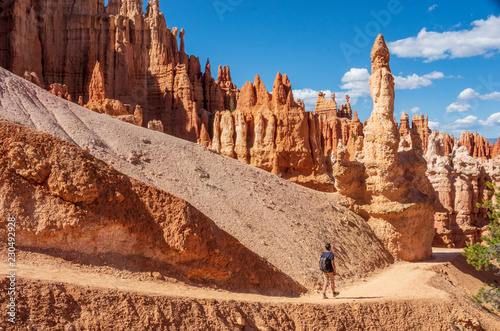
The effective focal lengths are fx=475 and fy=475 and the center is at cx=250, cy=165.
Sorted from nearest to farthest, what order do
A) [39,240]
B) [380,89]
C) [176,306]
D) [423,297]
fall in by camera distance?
[176,306] → [39,240] → [423,297] → [380,89]

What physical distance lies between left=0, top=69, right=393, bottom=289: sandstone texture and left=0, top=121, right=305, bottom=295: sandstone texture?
337 cm

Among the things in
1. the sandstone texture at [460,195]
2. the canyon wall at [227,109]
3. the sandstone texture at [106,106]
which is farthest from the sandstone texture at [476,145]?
the sandstone texture at [106,106]

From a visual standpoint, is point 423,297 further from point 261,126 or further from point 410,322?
point 261,126

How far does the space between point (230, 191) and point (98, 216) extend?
8.96m

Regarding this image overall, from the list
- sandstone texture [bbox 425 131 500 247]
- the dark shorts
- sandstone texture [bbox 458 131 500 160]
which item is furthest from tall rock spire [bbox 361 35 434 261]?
sandstone texture [bbox 458 131 500 160]

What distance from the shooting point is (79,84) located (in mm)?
51781

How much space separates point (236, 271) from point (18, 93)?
1425 cm

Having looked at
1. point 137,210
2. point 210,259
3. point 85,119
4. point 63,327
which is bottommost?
point 63,327

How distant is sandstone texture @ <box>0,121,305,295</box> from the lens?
29.0 feet

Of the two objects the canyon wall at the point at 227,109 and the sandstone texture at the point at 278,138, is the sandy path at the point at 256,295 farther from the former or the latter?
the sandstone texture at the point at 278,138

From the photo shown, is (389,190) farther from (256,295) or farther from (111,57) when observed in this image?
(111,57)

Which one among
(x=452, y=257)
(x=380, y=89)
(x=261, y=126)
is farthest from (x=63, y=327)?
(x=261, y=126)

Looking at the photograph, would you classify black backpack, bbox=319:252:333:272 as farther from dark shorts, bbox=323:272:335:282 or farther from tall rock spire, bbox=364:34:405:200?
tall rock spire, bbox=364:34:405:200

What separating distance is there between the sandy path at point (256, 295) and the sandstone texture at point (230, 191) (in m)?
0.87
